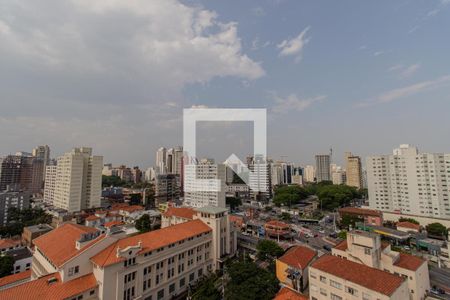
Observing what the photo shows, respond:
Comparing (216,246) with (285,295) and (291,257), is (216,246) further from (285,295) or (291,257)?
(285,295)

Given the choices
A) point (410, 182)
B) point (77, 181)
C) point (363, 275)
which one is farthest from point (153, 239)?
point (410, 182)

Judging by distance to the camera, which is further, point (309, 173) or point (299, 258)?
point (309, 173)

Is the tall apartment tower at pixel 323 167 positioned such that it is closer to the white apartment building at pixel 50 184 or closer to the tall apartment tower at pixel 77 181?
the tall apartment tower at pixel 77 181

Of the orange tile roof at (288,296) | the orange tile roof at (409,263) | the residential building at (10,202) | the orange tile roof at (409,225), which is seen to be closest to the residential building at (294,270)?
the orange tile roof at (288,296)

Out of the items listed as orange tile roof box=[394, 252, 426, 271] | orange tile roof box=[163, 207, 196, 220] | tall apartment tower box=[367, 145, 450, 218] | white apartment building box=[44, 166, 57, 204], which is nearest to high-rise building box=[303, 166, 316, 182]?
tall apartment tower box=[367, 145, 450, 218]

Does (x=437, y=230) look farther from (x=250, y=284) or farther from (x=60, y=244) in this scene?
(x=60, y=244)

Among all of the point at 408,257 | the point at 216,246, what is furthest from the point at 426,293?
the point at 216,246

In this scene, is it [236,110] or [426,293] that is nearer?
[426,293]
